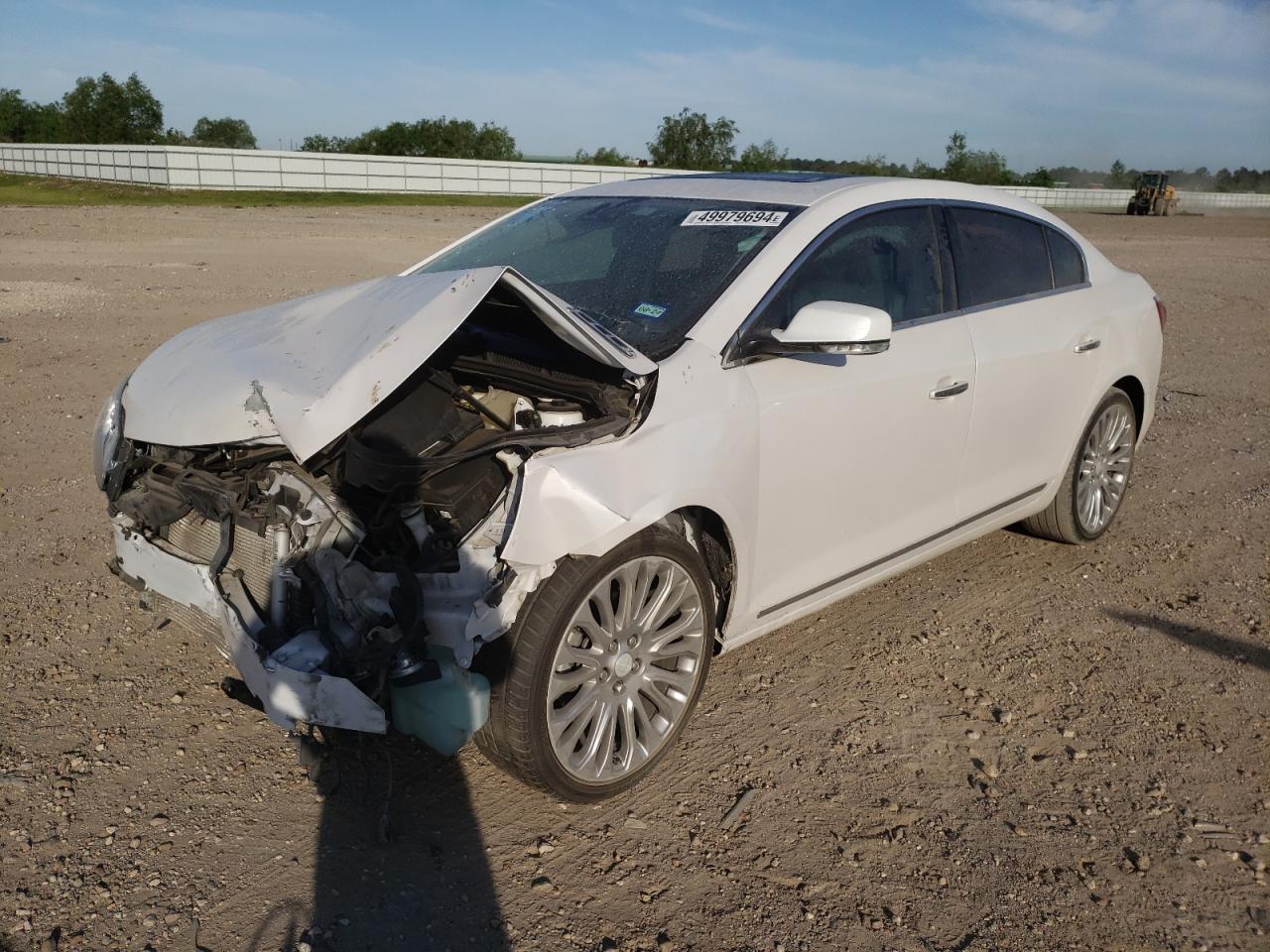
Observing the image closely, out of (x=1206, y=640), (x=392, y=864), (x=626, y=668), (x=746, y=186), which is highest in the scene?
(x=746, y=186)

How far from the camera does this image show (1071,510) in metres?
5.33

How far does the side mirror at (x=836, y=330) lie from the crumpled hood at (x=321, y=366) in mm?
539

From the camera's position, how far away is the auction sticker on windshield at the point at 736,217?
3.93 meters

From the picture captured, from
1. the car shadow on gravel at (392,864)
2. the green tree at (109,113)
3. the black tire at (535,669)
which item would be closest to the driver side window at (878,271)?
the black tire at (535,669)

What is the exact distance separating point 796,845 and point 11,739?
8.41 feet

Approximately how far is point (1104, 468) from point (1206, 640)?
1.18 meters

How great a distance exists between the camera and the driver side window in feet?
12.4

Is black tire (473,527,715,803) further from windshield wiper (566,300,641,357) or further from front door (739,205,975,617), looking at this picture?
front door (739,205,975,617)

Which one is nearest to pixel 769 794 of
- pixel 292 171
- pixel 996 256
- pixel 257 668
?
pixel 257 668

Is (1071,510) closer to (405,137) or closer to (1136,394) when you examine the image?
(1136,394)

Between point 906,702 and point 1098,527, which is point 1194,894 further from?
point 1098,527

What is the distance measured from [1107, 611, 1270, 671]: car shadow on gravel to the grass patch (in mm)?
25705

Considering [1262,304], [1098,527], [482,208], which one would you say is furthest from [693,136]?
[1098,527]

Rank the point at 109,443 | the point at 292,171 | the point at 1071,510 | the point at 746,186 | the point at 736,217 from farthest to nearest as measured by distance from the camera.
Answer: the point at 292,171
the point at 1071,510
the point at 746,186
the point at 736,217
the point at 109,443
